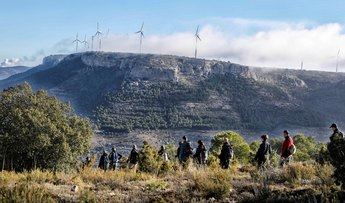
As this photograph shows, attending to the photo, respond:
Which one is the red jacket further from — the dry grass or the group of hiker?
the dry grass

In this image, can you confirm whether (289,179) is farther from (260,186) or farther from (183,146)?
(183,146)

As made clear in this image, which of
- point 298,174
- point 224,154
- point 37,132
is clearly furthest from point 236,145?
point 298,174

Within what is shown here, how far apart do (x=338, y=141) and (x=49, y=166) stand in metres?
29.5

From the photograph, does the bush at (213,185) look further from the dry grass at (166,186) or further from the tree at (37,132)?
the tree at (37,132)

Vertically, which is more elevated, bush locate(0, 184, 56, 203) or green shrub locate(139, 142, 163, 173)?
bush locate(0, 184, 56, 203)

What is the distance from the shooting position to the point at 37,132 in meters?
38.2

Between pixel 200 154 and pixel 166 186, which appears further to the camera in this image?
pixel 200 154

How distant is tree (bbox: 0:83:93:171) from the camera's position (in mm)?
36900

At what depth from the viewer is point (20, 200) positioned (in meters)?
10.4

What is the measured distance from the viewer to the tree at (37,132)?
36.9 meters

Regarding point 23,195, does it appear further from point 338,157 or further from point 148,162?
point 148,162

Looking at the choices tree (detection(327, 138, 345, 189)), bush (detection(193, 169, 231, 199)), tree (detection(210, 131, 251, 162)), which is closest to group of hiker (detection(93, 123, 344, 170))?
bush (detection(193, 169, 231, 199))

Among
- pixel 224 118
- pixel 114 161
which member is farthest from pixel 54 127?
pixel 224 118

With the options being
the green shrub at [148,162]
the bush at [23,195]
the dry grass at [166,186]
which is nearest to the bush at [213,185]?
the dry grass at [166,186]
